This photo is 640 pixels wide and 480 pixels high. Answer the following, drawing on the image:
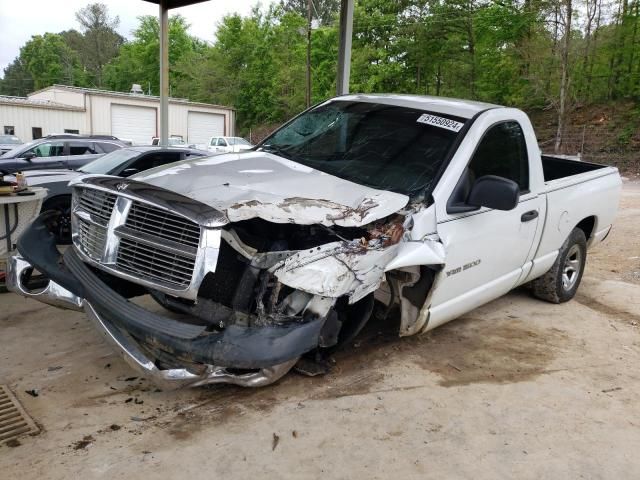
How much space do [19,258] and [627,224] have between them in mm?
10432

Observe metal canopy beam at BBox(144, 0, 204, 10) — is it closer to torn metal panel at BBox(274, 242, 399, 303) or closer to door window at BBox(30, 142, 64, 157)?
door window at BBox(30, 142, 64, 157)

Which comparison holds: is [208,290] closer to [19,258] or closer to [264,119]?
[19,258]

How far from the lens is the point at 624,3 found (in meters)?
27.6

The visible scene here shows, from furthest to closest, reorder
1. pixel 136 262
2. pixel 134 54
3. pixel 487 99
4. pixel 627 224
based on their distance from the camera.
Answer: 1. pixel 134 54
2. pixel 487 99
3. pixel 627 224
4. pixel 136 262

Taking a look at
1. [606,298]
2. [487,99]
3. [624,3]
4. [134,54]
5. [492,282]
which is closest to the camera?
[492,282]

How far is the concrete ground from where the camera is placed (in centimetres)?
287

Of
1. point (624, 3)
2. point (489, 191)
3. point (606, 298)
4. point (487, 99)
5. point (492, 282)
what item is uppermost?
point (624, 3)

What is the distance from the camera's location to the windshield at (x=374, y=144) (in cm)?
394

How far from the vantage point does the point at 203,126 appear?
40.5m

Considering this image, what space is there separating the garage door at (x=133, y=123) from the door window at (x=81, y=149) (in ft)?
81.8

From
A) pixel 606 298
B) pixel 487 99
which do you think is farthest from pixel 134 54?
pixel 606 298

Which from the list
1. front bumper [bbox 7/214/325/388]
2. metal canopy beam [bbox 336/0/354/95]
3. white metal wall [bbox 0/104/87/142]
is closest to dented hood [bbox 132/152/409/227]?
front bumper [bbox 7/214/325/388]

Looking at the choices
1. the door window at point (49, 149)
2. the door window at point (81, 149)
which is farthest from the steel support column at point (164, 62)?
the door window at point (49, 149)

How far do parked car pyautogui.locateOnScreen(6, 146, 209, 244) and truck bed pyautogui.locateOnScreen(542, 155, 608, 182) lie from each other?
4625 mm
